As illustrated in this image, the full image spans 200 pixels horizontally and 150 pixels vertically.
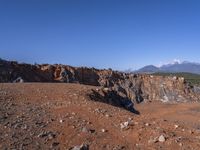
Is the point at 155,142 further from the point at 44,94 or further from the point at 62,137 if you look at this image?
the point at 44,94

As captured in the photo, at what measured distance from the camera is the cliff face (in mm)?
35581

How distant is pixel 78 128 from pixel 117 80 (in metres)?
32.7

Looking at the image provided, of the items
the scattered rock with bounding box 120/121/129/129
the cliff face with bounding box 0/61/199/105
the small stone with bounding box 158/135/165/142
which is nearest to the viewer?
the small stone with bounding box 158/135/165/142

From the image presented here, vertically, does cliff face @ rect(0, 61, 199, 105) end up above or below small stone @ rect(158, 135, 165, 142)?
above

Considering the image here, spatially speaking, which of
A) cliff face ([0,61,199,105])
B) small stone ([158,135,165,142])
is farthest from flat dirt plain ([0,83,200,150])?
cliff face ([0,61,199,105])

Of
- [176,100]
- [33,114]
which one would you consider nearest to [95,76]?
[176,100]

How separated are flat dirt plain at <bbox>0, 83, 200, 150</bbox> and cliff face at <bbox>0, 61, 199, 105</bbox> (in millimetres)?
18507

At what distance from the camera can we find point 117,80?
44844 millimetres

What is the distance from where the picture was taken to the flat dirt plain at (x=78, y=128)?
11234 millimetres

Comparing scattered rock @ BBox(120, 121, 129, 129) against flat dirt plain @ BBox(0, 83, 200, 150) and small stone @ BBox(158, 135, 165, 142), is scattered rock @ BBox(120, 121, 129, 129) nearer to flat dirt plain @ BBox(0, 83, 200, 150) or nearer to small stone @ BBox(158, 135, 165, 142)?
flat dirt plain @ BBox(0, 83, 200, 150)

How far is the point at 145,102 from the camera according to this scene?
43.3 metres

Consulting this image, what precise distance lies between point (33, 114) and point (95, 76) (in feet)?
96.6

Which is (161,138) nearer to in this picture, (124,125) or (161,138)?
(161,138)

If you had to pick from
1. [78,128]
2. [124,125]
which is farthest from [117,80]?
[78,128]
